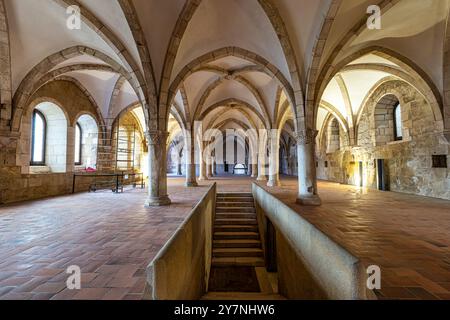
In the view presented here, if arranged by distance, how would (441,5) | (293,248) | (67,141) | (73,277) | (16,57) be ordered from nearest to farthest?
(73,277) → (293,248) → (441,5) → (16,57) → (67,141)

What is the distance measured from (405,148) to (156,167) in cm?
878

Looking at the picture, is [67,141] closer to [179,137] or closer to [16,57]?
[16,57]

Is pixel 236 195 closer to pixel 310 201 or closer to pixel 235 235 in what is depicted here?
pixel 235 235

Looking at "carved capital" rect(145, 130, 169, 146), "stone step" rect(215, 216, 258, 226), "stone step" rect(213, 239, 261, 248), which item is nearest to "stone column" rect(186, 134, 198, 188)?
"stone step" rect(215, 216, 258, 226)

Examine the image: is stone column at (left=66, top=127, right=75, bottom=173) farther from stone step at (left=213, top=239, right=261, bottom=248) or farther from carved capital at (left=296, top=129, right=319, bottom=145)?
carved capital at (left=296, top=129, right=319, bottom=145)

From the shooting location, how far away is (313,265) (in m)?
2.38

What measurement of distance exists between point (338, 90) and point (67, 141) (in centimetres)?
1163

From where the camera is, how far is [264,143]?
522 inches

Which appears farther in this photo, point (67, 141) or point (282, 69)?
point (67, 141)

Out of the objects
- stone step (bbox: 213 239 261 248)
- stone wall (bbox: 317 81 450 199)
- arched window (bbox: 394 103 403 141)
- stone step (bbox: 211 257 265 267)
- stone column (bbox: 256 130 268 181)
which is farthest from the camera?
stone column (bbox: 256 130 268 181)

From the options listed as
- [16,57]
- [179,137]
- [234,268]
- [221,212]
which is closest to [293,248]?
[234,268]

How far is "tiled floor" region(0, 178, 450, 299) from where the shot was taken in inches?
75.8

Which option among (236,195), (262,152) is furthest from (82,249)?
(262,152)

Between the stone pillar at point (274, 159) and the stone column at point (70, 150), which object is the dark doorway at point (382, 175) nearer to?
the stone pillar at point (274, 159)
